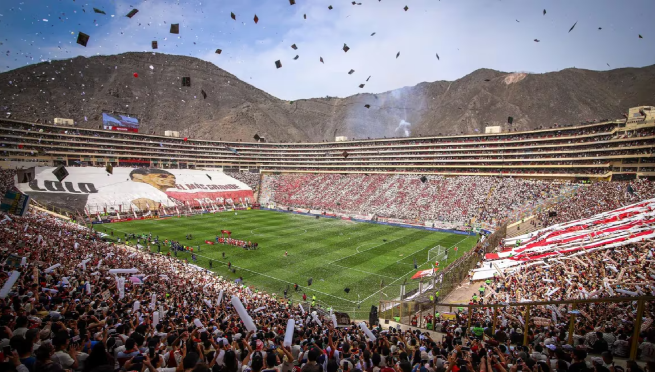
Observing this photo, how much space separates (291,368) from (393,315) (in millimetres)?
14747

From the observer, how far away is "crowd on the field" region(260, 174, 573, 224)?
5109cm

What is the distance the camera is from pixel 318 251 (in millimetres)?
34719

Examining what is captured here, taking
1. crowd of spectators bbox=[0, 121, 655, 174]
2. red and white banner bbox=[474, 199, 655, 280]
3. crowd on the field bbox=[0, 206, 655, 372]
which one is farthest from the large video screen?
red and white banner bbox=[474, 199, 655, 280]

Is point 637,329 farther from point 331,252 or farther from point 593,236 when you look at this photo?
point 331,252

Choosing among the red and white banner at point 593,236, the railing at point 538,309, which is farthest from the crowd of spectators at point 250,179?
the railing at point 538,309

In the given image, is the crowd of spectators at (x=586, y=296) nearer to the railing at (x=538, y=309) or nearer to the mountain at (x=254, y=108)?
the railing at (x=538, y=309)

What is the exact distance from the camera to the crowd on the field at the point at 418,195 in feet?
168

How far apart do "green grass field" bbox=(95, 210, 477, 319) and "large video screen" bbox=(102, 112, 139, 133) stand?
5035 cm

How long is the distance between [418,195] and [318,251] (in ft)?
112

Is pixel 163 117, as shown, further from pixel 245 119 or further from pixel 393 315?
pixel 393 315

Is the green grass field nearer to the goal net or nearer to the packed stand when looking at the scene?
the goal net

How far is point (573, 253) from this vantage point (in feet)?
59.2

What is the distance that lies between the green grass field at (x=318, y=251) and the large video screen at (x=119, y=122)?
50.3 meters

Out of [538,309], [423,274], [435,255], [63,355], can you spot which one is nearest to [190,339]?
[63,355]
